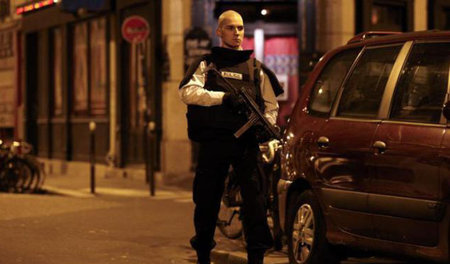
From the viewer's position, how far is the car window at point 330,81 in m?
6.71

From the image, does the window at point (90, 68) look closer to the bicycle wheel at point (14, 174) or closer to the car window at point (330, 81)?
the bicycle wheel at point (14, 174)

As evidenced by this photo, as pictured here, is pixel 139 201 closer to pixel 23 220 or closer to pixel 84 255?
pixel 23 220

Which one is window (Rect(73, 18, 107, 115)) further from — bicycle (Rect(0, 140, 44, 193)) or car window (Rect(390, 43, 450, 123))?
car window (Rect(390, 43, 450, 123))

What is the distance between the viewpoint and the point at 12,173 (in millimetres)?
14531

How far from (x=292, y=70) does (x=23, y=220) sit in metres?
6.89

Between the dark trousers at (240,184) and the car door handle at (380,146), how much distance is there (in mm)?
891

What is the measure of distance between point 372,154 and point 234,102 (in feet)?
3.26

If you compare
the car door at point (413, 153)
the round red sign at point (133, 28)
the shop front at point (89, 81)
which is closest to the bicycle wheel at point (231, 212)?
the car door at point (413, 153)

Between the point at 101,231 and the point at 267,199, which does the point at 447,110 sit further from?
the point at 101,231

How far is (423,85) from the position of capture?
581cm

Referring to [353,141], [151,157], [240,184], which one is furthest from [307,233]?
[151,157]

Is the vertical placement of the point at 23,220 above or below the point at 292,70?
below

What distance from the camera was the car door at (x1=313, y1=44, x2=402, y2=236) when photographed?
19.7 feet

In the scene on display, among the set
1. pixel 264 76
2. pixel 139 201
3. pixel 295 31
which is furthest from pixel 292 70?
pixel 264 76
